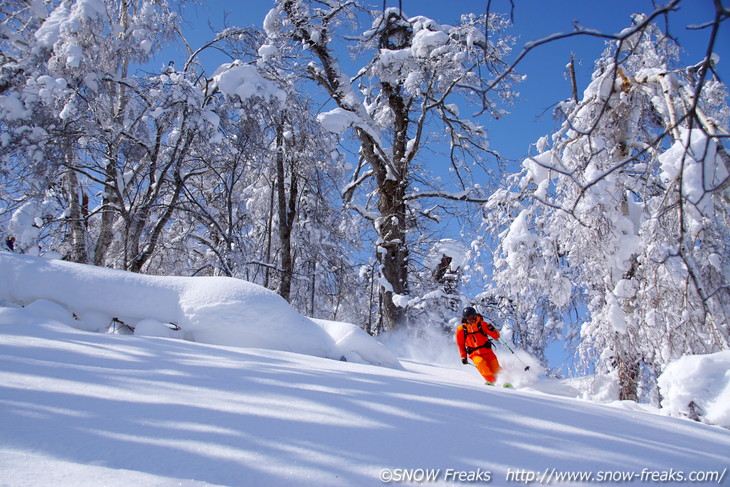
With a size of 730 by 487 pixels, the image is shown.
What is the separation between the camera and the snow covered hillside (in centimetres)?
153

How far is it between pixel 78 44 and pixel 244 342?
6.07 m

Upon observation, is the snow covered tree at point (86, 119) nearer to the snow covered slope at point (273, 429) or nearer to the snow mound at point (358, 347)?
the snow mound at point (358, 347)

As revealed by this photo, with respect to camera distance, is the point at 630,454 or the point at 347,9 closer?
the point at 630,454

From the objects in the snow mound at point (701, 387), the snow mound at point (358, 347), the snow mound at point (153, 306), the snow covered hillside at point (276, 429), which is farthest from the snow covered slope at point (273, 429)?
the snow mound at point (358, 347)

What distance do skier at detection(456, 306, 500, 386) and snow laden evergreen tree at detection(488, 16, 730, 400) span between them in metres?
0.71

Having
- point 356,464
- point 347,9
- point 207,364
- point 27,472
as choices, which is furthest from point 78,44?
point 356,464

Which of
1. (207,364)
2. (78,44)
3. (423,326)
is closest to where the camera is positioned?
(207,364)

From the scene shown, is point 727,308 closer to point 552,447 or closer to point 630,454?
point 630,454

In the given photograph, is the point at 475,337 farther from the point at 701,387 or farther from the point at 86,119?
the point at 86,119

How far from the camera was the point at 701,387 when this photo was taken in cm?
340

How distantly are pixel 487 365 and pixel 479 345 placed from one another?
30 centimetres

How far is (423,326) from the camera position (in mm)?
9039

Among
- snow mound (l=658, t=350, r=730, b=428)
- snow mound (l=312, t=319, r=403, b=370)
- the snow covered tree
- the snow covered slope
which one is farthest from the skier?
the snow covered tree

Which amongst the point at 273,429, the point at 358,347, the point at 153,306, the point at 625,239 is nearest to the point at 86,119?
the point at 153,306
